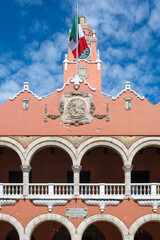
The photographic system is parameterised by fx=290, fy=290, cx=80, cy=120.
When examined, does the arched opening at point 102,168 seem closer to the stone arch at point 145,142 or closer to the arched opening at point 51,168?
the arched opening at point 51,168

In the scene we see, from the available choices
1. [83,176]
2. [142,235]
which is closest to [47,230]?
[83,176]

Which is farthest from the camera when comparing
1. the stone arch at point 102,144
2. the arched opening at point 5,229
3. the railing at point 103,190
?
the arched opening at point 5,229

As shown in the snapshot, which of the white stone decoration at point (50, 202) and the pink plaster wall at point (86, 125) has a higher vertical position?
the pink plaster wall at point (86, 125)

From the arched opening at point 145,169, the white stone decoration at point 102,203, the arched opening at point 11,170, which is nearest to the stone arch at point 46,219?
the white stone decoration at point 102,203

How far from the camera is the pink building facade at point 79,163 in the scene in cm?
1480

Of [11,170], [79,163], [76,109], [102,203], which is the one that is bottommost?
[102,203]

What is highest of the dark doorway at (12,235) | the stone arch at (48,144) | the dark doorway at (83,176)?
the stone arch at (48,144)

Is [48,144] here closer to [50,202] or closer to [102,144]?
[102,144]

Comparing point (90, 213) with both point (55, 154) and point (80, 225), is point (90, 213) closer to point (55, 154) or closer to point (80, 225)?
point (80, 225)

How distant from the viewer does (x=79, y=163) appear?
15164 millimetres

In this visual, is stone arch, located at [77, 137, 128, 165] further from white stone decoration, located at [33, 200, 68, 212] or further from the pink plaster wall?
white stone decoration, located at [33, 200, 68, 212]

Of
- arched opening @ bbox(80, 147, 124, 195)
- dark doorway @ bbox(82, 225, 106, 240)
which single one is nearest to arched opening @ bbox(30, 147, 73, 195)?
arched opening @ bbox(80, 147, 124, 195)

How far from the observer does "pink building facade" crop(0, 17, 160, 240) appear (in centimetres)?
1480

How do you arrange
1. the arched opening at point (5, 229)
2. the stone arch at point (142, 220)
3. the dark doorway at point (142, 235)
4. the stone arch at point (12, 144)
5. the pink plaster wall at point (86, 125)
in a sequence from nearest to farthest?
1. the stone arch at point (142, 220)
2. the stone arch at point (12, 144)
3. the pink plaster wall at point (86, 125)
4. the arched opening at point (5, 229)
5. the dark doorway at point (142, 235)
